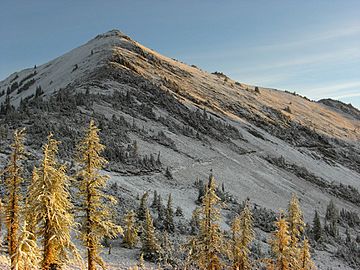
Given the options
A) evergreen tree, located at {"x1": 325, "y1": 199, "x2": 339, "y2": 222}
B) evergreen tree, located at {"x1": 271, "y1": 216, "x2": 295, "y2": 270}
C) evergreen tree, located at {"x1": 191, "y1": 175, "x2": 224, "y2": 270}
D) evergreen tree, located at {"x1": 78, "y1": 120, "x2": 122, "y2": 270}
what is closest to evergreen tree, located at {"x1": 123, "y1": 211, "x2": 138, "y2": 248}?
evergreen tree, located at {"x1": 191, "y1": 175, "x2": 224, "y2": 270}

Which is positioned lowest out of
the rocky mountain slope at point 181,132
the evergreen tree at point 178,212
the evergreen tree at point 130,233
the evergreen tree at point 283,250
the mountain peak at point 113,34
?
the evergreen tree at point 283,250

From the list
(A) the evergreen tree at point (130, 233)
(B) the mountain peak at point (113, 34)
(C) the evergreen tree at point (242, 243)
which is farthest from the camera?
(B) the mountain peak at point (113, 34)

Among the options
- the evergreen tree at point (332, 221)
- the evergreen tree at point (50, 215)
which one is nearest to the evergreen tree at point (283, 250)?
the evergreen tree at point (50, 215)

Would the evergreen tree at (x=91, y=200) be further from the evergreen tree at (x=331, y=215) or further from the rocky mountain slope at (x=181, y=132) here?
the evergreen tree at (x=331, y=215)

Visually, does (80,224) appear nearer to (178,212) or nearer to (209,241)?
(209,241)

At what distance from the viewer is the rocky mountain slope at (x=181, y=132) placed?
56.2m

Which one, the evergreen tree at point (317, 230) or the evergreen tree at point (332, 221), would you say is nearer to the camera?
the evergreen tree at point (317, 230)

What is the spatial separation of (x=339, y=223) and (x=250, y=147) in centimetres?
2997

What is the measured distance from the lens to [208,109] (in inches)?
4038

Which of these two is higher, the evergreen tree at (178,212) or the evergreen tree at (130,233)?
the evergreen tree at (178,212)

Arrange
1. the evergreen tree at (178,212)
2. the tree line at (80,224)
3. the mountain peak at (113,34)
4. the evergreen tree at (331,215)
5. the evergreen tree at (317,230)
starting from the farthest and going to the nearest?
the mountain peak at (113,34) → the evergreen tree at (331,215) → the evergreen tree at (317,230) → the evergreen tree at (178,212) → the tree line at (80,224)

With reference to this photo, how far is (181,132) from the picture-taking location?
263ft

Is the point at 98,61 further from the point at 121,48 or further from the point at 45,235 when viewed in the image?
the point at 45,235

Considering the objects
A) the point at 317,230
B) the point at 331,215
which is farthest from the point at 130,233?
the point at 331,215
